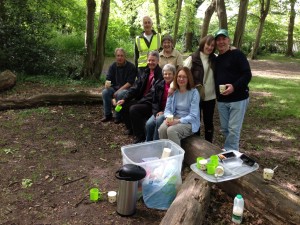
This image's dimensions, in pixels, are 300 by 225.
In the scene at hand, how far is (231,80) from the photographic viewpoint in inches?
162

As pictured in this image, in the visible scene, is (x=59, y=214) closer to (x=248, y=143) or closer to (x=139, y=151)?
(x=139, y=151)

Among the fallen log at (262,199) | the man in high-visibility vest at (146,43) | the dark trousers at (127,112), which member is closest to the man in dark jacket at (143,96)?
the dark trousers at (127,112)

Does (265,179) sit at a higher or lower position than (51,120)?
higher

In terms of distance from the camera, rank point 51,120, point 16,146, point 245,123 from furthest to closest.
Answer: point 245,123, point 51,120, point 16,146

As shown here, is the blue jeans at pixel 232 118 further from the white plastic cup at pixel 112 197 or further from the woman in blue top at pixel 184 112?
the white plastic cup at pixel 112 197

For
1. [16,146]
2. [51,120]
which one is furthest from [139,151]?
[51,120]

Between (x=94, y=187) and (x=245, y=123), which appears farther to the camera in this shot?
(x=245, y=123)

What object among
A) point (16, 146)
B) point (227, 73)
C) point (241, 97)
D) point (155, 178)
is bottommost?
point (16, 146)

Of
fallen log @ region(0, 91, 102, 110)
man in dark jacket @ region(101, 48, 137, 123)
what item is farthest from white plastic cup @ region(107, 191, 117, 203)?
fallen log @ region(0, 91, 102, 110)

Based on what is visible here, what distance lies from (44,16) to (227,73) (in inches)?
328

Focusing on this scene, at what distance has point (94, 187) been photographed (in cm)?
383

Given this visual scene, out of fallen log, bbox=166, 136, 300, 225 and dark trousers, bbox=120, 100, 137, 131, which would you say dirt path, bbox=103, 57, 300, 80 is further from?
fallen log, bbox=166, 136, 300, 225

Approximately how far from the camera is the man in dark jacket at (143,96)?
5082 mm

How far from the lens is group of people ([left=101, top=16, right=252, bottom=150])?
4.09 meters
